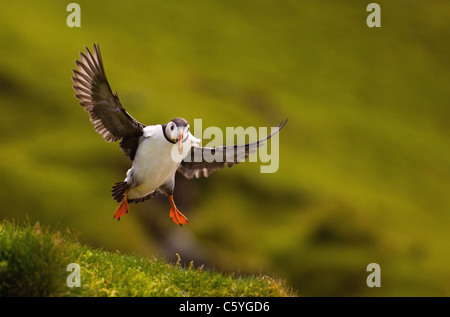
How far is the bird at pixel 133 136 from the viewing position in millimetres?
12281

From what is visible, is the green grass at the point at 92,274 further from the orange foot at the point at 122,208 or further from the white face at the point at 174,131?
the white face at the point at 174,131

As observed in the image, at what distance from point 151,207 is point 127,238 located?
2.34 metres

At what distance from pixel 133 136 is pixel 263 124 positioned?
1164 inches

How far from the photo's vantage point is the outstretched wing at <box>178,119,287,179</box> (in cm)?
1358

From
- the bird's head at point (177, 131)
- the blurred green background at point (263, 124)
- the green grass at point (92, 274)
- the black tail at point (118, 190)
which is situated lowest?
the green grass at point (92, 274)

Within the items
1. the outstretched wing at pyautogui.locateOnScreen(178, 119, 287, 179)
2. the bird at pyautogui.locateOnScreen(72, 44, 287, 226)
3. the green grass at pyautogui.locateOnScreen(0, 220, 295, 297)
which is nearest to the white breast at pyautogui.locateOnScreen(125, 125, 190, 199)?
the bird at pyautogui.locateOnScreen(72, 44, 287, 226)

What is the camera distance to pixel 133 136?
43.2 feet

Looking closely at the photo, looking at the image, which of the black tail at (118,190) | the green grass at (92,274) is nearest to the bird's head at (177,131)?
the black tail at (118,190)

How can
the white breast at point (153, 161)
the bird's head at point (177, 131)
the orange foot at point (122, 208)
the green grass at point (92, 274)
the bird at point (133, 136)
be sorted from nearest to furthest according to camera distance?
the green grass at point (92, 274) → the bird's head at point (177, 131) → the bird at point (133, 136) → the white breast at point (153, 161) → the orange foot at point (122, 208)

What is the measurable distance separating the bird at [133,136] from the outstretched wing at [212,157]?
4 cm

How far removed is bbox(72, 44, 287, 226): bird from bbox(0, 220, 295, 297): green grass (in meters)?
1.51

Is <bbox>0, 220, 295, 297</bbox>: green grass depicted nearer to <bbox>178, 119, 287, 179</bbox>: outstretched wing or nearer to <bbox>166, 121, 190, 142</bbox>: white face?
<bbox>178, 119, 287, 179</bbox>: outstretched wing

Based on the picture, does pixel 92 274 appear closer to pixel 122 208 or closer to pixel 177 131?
pixel 122 208

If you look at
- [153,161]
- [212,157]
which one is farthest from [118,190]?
[212,157]
